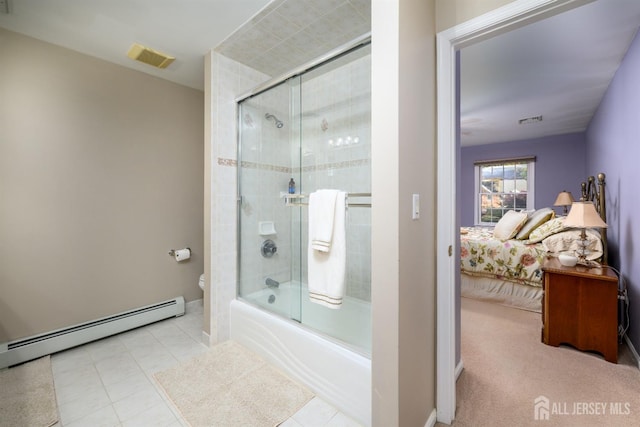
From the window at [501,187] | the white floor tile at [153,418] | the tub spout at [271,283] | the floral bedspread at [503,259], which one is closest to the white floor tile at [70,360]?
the white floor tile at [153,418]

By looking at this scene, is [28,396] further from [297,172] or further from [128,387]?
[297,172]

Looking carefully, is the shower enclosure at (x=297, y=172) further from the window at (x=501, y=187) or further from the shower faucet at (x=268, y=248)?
the window at (x=501, y=187)

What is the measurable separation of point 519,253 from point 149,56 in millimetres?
4150

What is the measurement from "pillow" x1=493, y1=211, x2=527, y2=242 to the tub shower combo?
2.24 meters

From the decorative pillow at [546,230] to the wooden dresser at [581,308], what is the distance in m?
0.79

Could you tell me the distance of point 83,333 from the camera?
85.7 inches

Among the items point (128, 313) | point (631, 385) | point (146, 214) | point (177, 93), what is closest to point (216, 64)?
point (177, 93)

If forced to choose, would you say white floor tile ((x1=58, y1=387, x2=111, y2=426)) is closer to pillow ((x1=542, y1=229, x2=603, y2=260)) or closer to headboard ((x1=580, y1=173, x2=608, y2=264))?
pillow ((x1=542, y1=229, x2=603, y2=260))

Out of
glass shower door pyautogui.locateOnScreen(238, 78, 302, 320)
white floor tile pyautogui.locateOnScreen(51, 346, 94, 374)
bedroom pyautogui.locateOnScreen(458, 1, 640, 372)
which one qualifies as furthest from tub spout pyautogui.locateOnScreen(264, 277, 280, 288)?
bedroom pyautogui.locateOnScreen(458, 1, 640, 372)

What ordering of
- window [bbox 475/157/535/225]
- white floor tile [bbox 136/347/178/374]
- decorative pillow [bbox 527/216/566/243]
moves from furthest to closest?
1. window [bbox 475/157/535/225]
2. decorative pillow [bbox 527/216/566/243]
3. white floor tile [bbox 136/347/178/374]

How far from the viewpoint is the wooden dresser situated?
6.19 ft

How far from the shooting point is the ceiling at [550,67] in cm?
189

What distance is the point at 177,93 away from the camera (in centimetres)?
277

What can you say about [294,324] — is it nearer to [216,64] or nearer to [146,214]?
[146,214]
